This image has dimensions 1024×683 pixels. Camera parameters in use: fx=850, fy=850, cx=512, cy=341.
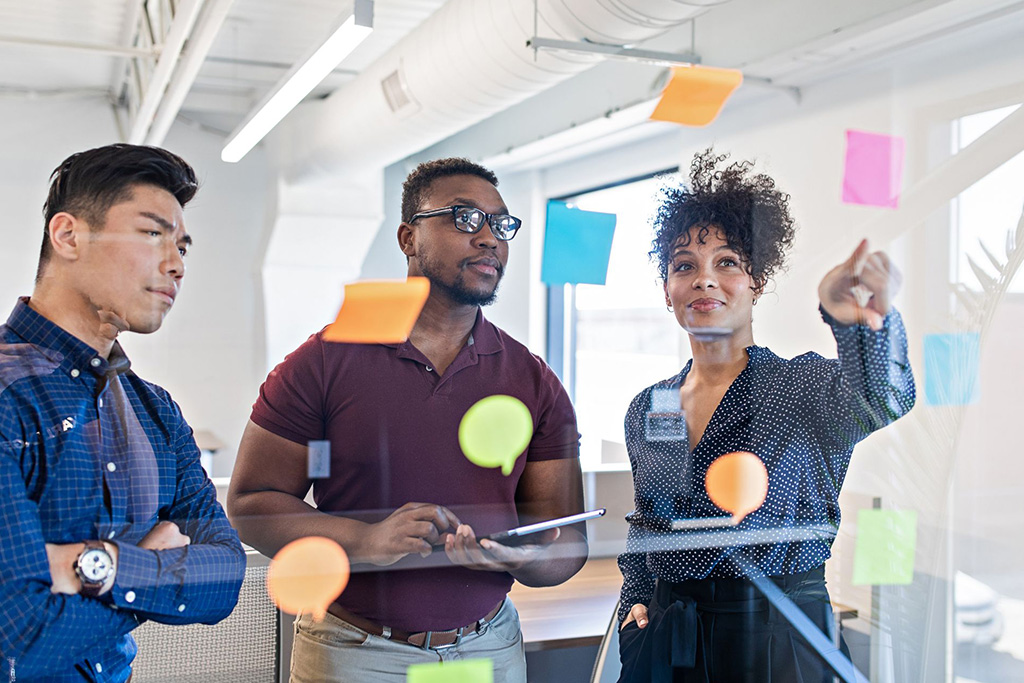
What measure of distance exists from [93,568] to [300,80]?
0.78 metres

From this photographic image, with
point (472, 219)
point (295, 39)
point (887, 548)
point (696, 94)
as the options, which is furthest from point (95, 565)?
point (887, 548)

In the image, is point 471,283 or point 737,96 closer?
point 471,283

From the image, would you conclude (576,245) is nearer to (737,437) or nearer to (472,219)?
(472,219)

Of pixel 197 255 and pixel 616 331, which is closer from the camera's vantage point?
pixel 197 255

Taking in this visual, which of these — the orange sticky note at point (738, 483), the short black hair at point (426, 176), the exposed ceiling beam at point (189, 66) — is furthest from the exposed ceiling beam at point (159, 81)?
the orange sticky note at point (738, 483)

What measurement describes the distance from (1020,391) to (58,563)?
5.99ft

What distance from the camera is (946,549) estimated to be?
1905 millimetres

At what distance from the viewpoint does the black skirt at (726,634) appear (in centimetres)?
125

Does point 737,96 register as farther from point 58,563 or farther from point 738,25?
point 58,563

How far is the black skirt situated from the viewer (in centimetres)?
125

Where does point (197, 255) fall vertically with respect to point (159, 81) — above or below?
below

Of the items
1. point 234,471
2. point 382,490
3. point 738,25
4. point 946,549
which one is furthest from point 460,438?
point 946,549

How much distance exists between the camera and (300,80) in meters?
1.34

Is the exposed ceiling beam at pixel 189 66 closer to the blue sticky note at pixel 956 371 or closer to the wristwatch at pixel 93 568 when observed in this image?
the wristwatch at pixel 93 568
